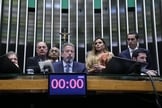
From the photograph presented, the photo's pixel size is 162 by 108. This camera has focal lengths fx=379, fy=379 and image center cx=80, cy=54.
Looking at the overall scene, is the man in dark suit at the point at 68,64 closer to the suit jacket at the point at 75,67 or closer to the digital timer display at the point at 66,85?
the suit jacket at the point at 75,67

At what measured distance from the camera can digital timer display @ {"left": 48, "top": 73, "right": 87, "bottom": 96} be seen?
2.02 m

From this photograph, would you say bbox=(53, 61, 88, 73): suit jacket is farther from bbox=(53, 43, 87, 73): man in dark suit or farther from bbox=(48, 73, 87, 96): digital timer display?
bbox=(48, 73, 87, 96): digital timer display

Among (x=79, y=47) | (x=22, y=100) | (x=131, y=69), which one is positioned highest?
Answer: (x=79, y=47)

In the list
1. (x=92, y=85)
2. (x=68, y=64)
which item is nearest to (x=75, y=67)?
(x=68, y=64)

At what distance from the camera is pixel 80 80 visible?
79.6 inches

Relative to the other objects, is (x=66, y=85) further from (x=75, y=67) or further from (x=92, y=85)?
(x=75, y=67)

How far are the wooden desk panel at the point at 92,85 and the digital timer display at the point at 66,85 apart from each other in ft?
0.11

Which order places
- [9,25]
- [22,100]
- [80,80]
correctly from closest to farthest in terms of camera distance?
[80,80] → [22,100] → [9,25]

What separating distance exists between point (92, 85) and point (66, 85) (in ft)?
0.46

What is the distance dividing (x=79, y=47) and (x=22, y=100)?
1594 centimetres

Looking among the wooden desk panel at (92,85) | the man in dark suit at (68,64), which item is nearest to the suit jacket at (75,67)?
the man in dark suit at (68,64)

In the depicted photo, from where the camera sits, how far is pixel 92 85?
203 centimetres

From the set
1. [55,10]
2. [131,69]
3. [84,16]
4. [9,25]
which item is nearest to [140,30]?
[84,16]

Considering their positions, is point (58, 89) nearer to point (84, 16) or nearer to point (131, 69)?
point (131, 69)
